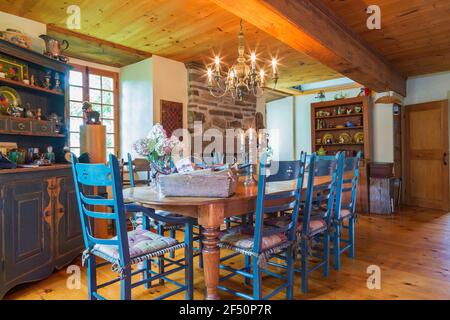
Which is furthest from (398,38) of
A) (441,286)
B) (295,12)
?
(441,286)

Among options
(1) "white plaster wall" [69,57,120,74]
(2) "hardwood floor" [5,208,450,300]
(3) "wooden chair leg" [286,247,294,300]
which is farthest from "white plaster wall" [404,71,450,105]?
(1) "white plaster wall" [69,57,120,74]

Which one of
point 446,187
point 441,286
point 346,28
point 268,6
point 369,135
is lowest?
point 441,286

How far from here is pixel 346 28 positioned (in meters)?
3.16

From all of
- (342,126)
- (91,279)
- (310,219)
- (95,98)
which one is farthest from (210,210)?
(342,126)

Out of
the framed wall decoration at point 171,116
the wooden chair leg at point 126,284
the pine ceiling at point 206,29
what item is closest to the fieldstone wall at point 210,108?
the framed wall decoration at point 171,116

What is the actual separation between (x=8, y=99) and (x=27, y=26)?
0.82 meters

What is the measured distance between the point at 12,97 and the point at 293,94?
5.29 meters

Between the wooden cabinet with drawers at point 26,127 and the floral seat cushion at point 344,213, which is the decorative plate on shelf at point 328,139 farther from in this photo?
the wooden cabinet with drawers at point 26,127

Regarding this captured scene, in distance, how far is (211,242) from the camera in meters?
1.78

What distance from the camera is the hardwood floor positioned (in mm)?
2117

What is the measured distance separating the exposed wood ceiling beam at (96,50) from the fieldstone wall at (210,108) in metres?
0.80

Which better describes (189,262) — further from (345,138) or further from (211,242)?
(345,138)

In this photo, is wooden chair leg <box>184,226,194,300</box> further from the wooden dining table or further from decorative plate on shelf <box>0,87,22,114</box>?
decorative plate on shelf <box>0,87,22,114</box>
